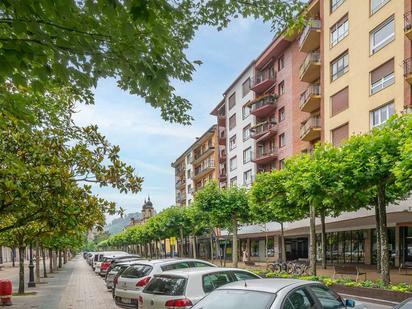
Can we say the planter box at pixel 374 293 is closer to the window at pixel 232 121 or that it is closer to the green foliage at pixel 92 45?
the green foliage at pixel 92 45

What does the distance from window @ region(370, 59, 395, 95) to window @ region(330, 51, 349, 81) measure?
3469 mm

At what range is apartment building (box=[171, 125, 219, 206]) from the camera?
242 ft

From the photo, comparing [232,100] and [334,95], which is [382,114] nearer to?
[334,95]

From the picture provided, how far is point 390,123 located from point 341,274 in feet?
31.9

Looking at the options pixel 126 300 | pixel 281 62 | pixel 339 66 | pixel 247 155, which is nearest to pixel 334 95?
pixel 339 66

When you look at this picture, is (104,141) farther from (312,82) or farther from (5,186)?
(312,82)

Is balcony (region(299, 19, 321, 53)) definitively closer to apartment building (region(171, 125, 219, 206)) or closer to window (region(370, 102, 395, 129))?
window (region(370, 102, 395, 129))

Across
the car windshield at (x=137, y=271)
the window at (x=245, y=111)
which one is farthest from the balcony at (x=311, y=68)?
the car windshield at (x=137, y=271)

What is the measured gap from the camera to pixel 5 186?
8.70m

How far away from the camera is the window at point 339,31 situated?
1301 inches

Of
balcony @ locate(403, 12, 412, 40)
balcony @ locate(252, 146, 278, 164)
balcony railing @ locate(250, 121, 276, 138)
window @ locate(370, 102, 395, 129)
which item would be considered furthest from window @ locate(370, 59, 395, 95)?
balcony railing @ locate(250, 121, 276, 138)

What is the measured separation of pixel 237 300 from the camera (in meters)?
6.52

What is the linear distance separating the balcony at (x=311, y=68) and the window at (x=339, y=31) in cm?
247

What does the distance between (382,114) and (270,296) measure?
24.4 metres
